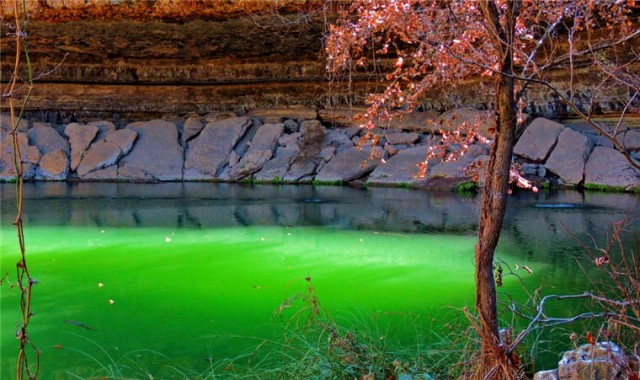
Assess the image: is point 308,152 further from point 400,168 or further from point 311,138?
point 400,168

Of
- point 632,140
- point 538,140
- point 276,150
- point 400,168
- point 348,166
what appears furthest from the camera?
point 276,150

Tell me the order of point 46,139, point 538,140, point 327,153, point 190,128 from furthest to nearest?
point 190,128, point 46,139, point 327,153, point 538,140

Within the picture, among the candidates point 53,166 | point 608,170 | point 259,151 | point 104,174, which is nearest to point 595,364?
point 608,170

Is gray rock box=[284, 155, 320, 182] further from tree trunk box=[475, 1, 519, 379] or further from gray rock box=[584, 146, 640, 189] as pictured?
tree trunk box=[475, 1, 519, 379]

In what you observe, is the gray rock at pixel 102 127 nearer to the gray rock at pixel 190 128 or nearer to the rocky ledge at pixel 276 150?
the rocky ledge at pixel 276 150

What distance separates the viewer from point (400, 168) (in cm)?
1179

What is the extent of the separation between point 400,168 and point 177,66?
593 cm

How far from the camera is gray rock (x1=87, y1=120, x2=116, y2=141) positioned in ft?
46.6

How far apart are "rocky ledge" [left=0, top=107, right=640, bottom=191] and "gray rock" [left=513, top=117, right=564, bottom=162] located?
17 millimetres

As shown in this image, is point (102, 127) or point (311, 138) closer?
point (311, 138)

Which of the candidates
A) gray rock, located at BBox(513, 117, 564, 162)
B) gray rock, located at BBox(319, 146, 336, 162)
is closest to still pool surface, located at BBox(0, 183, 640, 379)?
gray rock, located at BBox(513, 117, 564, 162)

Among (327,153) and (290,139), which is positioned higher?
(290,139)

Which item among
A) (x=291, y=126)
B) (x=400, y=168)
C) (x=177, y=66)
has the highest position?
(x=177, y=66)

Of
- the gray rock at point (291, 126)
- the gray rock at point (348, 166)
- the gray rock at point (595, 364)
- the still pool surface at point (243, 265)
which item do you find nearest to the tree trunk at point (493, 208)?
the gray rock at point (595, 364)
